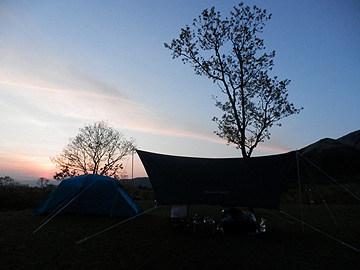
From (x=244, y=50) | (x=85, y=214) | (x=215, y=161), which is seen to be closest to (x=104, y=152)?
(x=85, y=214)

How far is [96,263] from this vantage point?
155 inches

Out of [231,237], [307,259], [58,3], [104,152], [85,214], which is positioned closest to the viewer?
[307,259]

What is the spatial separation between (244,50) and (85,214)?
8.98m

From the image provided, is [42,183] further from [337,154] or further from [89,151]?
[337,154]

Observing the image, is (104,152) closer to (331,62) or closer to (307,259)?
(331,62)

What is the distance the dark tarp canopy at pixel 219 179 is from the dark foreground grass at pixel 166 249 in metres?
0.88

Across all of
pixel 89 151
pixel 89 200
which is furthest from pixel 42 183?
pixel 89 200

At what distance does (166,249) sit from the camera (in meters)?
4.82

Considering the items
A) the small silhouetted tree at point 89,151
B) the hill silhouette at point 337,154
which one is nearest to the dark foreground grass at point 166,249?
the small silhouetted tree at point 89,151

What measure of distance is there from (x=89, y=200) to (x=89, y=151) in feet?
59.5

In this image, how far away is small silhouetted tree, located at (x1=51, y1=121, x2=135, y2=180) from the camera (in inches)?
1014

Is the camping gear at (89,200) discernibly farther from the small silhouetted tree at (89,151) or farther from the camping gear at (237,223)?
the small silhouetted tree at (89,151)

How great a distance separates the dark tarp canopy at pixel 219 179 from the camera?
593 cm

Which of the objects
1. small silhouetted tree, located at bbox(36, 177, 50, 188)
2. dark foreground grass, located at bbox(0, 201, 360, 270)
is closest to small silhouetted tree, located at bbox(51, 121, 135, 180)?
small silhouetted tree, located at bbox(36, 177, 50, 188)
